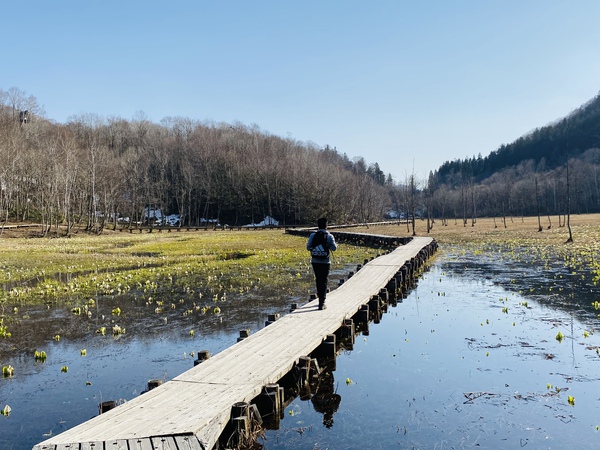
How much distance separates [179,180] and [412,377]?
104455mm

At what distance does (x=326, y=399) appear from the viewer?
9430mm

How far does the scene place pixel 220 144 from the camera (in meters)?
119

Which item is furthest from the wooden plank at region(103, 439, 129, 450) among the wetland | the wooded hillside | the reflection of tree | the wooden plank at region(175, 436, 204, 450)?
the wooded hillside

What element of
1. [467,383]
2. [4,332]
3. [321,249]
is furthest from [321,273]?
[4,332]

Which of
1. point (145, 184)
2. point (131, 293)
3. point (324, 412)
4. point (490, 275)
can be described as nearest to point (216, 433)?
point (324, 412)

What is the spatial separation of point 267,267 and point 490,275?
43.1 feet

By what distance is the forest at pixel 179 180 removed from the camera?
245ft

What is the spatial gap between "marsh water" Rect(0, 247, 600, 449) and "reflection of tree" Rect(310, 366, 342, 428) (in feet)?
0.30

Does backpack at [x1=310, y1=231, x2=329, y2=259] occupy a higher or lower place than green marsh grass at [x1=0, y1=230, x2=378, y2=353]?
higher

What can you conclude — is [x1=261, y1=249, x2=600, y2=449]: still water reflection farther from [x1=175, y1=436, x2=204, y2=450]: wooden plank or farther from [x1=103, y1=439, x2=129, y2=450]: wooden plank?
[x1=103, y1=439, x2=129, y2=450]: wooden plank

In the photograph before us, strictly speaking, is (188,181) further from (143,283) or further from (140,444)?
(140,444)

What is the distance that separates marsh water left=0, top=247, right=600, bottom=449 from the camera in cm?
781

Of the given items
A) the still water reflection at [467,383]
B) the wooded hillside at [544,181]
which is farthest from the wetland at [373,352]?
the wooded hillside at [544,181]

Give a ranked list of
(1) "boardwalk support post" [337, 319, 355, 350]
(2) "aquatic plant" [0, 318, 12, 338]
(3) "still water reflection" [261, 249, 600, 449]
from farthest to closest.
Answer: (2) "aquatic plant" [0, 318, 12, 338] → (1) "boardwalk support post" [337, 319, 355, 350] → (3) "still water reflection" [261, 249, 600, 449]
